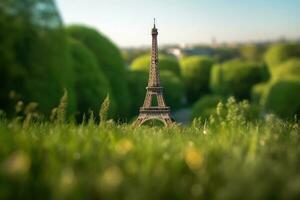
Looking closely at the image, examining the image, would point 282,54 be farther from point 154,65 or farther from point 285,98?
point 154,65

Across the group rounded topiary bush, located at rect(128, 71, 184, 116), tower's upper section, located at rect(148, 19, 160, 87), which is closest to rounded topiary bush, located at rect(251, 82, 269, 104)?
rounded topiary bush, located at rect(128, 71, 184, 116)

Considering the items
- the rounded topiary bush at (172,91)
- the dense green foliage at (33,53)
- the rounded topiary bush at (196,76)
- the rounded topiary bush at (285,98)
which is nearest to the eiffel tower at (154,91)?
the dense green foliage at (33,53)

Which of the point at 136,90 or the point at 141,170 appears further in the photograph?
the point at 136,90

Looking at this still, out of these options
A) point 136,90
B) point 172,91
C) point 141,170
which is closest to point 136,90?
point 136,90

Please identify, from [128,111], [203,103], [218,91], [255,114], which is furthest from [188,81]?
[255,114]

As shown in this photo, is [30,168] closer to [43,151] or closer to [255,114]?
[43,151]
